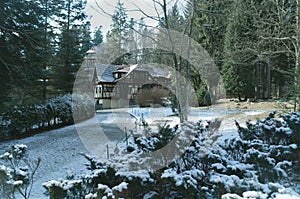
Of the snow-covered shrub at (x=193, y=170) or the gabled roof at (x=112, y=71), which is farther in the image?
the gabled roof at (x=112, y=71)

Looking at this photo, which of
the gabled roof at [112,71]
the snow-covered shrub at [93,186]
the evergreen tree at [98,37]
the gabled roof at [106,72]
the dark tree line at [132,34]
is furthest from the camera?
the evergreen tree at [98,37]

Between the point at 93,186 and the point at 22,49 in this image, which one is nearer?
the point at 93,186

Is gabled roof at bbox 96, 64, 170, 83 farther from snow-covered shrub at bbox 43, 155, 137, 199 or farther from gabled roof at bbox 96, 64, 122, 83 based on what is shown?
snow-covered shrub at bbox 43, 155, 137, 199

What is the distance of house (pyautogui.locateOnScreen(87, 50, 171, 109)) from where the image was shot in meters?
17.6

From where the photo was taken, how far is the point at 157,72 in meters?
17.7

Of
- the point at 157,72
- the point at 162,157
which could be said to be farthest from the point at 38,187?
the point at 157,72

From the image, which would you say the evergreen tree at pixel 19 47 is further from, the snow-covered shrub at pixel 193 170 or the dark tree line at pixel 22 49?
the snow-covered shrub at pixel 193 170

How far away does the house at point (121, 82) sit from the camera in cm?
1758

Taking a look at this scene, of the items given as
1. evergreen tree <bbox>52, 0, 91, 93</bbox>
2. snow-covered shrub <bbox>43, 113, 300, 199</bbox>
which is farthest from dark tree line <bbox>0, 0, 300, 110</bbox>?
snow-covered shrub <bbox>43, 113, 300, 199</bbox>

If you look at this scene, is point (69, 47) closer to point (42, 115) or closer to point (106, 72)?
point (106, 72)

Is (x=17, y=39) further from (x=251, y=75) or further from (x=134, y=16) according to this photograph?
(x=251, y=75)

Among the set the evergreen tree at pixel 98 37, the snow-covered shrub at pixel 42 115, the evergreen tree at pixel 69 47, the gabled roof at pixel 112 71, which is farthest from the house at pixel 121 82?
the snow-covered shrub at pixel 42 115

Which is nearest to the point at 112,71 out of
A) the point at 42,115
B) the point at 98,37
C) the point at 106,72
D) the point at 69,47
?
the point at 106,72

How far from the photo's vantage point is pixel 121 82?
60.0ft
